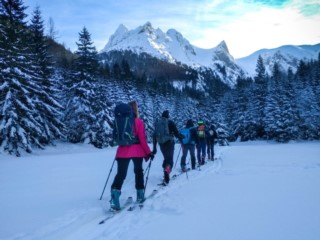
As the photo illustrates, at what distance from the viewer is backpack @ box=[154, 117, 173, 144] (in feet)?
28.8

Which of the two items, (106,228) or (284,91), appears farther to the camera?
(284,91)

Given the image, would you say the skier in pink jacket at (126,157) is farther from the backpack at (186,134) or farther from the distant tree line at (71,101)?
the distant tree line at (71,101)

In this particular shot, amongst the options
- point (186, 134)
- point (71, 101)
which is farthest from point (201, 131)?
point (71, 101)

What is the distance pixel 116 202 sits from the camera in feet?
18.8

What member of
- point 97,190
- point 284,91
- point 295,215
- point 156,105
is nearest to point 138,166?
point 97,190

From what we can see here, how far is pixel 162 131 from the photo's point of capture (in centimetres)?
882

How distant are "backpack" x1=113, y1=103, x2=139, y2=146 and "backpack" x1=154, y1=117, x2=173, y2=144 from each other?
2.88 m

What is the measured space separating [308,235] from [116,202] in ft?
11.2

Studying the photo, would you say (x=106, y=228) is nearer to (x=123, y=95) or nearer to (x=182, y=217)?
(x=182, y=217)

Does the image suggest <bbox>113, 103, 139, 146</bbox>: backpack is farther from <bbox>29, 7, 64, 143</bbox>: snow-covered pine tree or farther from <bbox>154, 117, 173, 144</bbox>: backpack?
<bbox>29, 7, 64, 143</bbox>: snow-covered pine tree

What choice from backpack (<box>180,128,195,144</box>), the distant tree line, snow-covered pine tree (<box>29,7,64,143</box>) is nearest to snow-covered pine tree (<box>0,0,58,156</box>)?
the distant tree line

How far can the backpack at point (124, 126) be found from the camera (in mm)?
5828

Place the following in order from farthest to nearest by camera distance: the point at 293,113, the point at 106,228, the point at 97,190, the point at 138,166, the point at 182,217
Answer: the point at 293,113
the point at 97,190
the point at 138,166
the point at 182,217
the point at 106,228

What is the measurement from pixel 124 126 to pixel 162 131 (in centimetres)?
307
